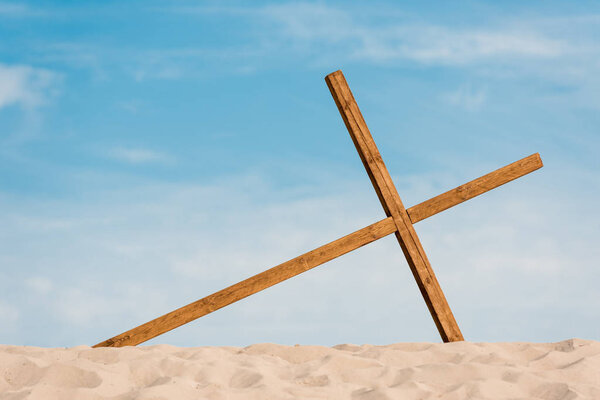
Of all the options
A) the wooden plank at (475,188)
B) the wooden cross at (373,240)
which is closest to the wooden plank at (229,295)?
the wooden cross at (373,240)

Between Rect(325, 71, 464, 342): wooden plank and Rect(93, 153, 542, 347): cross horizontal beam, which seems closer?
Rect(93, 153, 542, 347): cross horizontal beam

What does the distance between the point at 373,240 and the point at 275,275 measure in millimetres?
816

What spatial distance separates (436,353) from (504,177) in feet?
5.32

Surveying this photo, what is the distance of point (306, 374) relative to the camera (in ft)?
12.2

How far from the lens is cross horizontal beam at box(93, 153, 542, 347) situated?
459cm

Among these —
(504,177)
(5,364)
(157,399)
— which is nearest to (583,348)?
(504,177)

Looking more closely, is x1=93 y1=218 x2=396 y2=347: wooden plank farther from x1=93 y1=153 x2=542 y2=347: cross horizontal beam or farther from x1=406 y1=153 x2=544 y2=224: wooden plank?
x1=406 y1=153 x2=544 y2=224: wooden plank

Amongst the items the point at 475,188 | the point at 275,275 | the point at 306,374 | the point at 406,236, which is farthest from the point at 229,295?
the point at 475,188

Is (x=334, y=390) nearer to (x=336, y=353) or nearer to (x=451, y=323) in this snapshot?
(x=336, y=353)

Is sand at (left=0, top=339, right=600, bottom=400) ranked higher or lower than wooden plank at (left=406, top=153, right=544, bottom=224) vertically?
lower

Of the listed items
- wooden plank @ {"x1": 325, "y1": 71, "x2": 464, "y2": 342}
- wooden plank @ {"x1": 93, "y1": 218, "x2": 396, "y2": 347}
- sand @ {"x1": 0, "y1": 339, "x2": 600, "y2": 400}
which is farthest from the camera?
wooden plank @ {"x1": 325, "y1": 71, "x2": 464, "y2": 342}

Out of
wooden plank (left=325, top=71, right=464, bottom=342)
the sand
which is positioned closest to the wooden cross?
wooden plank (left=325, top=71, right=464, bottom=342)

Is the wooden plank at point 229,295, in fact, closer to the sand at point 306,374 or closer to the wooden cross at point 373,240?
the wooden cross at point 373,240

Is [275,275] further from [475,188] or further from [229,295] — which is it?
[475,188]
